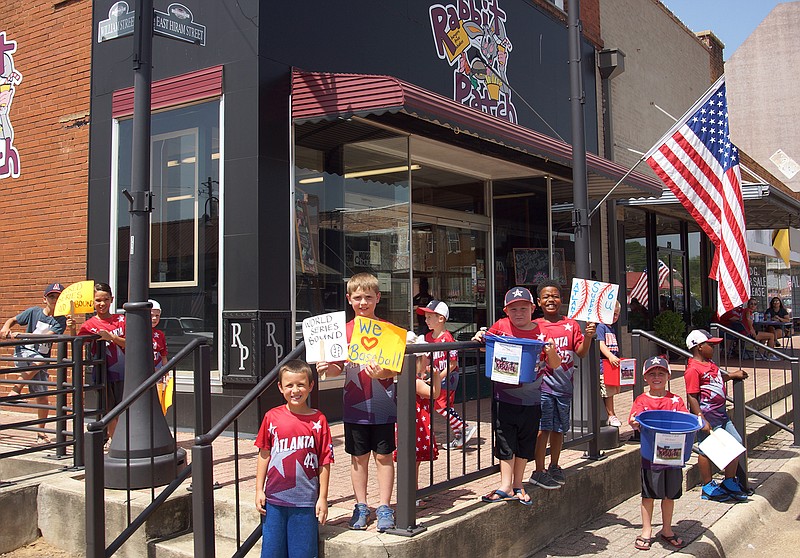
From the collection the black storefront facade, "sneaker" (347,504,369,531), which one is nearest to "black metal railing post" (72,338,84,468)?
the black storefront facade

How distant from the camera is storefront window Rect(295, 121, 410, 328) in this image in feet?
26.2

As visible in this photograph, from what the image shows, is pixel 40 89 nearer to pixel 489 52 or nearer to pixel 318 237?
pixel 318 237

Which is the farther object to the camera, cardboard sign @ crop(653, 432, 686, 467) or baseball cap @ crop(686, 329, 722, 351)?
baseball cap @ crop(686, 329, 722, 351)

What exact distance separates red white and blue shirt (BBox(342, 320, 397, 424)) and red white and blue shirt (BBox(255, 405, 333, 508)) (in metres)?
0.44

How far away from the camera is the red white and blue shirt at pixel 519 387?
16.8 feet

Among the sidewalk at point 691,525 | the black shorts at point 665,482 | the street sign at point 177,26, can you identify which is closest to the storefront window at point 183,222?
the street sign at point 177,26

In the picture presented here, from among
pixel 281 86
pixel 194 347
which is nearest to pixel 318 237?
pixel 281 86

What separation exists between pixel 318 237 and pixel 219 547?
12.8 feet

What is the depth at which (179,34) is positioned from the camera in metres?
5.88

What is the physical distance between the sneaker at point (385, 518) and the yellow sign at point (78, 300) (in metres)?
3.67

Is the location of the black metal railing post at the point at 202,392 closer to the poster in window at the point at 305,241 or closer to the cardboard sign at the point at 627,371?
the poster in window at the point at 305,241

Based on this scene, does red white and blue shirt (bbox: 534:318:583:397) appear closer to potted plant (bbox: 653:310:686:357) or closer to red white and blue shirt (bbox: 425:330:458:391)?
red white and blue shirt (bbox: 425:330:458:391)

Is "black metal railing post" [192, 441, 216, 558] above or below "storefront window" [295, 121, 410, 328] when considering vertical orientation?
below

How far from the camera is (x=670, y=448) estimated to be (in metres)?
5.38
